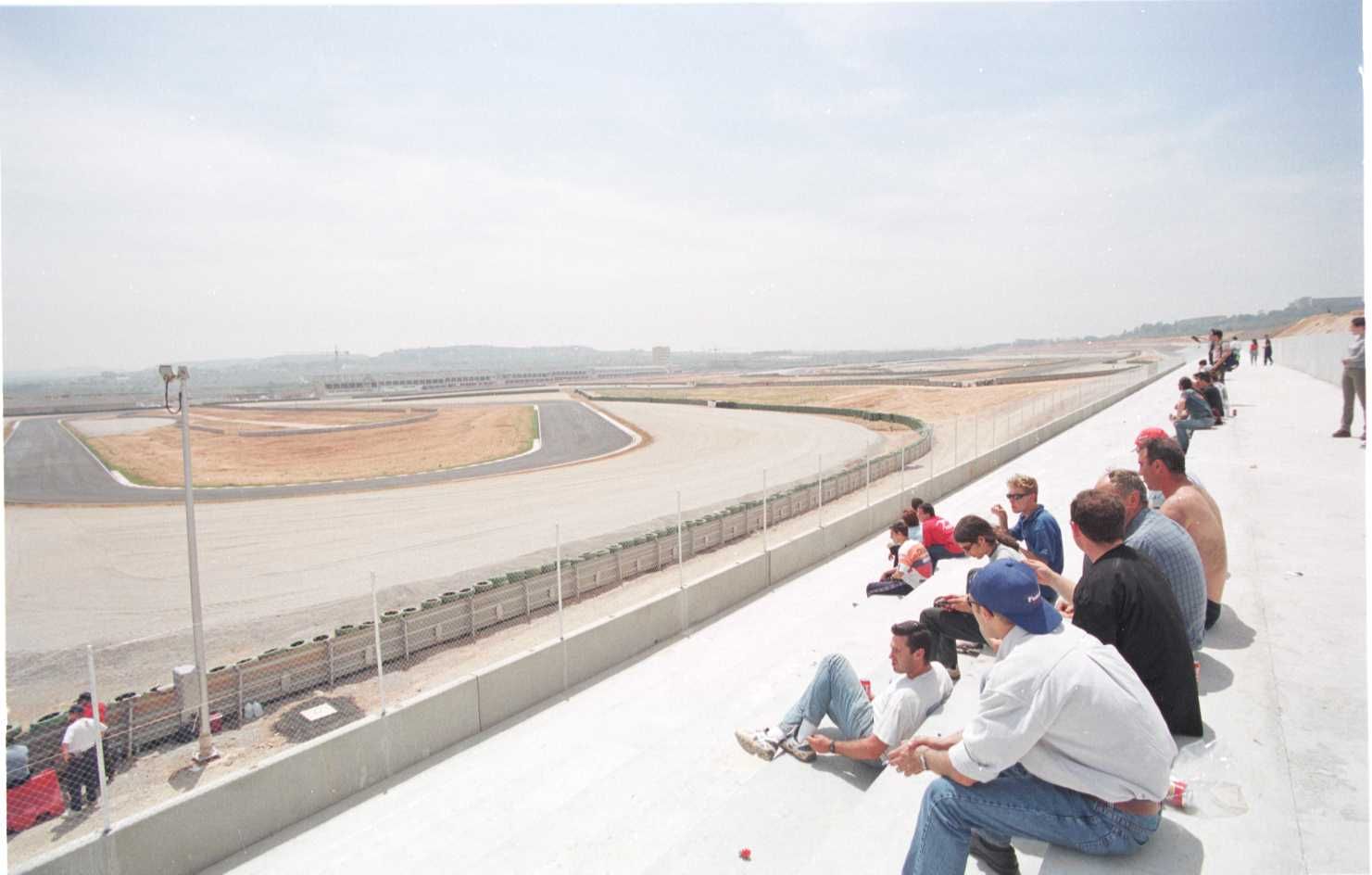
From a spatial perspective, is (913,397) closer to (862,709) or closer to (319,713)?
(319,713)

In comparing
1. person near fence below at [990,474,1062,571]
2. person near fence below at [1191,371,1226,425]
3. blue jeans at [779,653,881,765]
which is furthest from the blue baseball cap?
person near fence below at [1191,371,1226,425]

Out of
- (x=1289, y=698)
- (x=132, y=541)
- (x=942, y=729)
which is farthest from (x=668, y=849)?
(x=132, y=541)

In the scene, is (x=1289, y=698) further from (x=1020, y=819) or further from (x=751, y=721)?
(x=751, y=721)

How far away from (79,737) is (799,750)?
592 cm

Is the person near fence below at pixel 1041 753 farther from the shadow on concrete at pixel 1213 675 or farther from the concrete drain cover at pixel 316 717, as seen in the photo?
the concrete drain cover at pixel 316 717

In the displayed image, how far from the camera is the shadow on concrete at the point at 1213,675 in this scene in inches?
169

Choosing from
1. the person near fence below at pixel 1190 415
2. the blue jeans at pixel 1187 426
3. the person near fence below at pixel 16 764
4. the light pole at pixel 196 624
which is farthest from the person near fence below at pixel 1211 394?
the person near fence below at pixel 16 764

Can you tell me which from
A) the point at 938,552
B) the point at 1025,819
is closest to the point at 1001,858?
the point at 1025,819

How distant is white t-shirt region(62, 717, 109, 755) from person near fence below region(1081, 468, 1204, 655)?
7.67 meters

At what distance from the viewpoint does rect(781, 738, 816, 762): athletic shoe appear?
196 inches

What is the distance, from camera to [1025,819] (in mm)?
2879

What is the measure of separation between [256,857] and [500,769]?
68.8 inches

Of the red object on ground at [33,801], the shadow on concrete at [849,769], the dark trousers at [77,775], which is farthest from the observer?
the dark trousers at [77,775]

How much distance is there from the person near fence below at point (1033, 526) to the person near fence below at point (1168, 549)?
141cm
